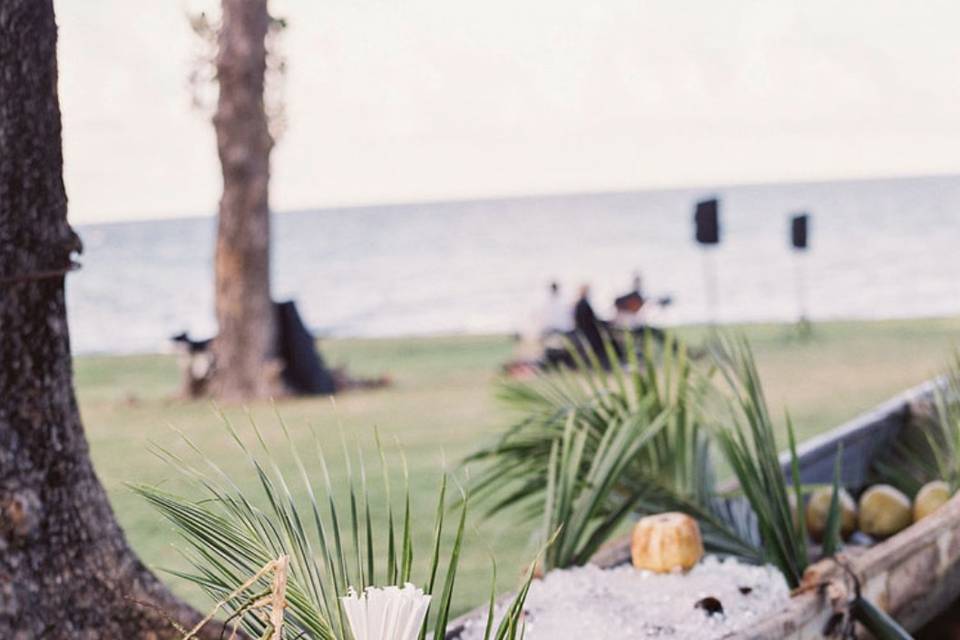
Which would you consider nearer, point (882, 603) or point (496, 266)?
point (882, 603)

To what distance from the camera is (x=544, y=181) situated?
53.2 metres

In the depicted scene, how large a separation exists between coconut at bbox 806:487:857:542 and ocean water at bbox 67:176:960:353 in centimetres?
703

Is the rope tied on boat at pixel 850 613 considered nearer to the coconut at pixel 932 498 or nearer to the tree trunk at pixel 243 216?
the coconut at pixel 932 498

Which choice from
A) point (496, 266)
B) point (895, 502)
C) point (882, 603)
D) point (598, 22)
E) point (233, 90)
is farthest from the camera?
point (598, 22)

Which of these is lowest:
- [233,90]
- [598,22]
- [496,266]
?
[496,266]

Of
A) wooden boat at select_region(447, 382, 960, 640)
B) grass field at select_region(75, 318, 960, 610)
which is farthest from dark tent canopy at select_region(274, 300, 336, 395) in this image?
wooden boat at select_region(447, 382, 960, 640)

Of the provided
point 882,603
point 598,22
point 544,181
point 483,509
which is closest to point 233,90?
point 483,509

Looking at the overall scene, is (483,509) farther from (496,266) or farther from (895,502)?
(496,266)

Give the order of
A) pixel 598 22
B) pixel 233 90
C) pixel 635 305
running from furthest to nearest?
pixel 598 22, pixel 635 305, pixel 233 90

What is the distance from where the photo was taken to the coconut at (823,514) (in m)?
3.15

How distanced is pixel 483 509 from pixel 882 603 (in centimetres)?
278

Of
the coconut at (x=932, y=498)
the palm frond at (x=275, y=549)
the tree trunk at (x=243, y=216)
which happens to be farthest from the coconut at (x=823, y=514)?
the tree trunk at (x=243, y=216)

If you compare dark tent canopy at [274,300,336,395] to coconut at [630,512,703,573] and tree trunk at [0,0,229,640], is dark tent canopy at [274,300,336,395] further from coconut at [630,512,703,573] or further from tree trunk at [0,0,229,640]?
tree trunk at [0,0,229,640]

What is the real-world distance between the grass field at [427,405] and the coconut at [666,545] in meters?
0.86
